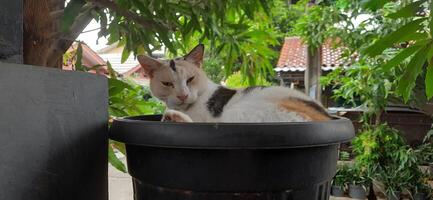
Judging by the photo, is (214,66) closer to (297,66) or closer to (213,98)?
(297,66)

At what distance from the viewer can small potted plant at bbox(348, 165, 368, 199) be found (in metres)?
2.95

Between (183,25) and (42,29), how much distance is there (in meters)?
0.35

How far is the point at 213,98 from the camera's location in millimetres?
801

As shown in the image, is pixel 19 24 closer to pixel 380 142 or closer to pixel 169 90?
pixel 169 90

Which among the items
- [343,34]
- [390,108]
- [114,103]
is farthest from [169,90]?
[390,108]

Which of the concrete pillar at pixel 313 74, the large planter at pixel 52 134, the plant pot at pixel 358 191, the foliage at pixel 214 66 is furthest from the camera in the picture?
the concrete pillar at pixel 313 74

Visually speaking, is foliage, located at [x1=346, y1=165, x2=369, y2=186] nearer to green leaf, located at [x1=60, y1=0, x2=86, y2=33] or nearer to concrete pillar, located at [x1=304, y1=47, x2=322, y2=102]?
concrete pillar, located at [x1=304, y1=47, x2=322, y2=102]

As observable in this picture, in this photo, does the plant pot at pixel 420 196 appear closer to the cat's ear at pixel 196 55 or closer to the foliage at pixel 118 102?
the foliage at pixel 118 102

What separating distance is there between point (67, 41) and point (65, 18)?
0.78 feet

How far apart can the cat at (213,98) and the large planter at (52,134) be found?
0.13 meters

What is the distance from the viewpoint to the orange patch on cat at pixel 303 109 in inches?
25.4

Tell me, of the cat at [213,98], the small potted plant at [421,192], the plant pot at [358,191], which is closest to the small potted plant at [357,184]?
the plant pot at [358,191]

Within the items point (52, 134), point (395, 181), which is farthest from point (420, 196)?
point (52, 134)

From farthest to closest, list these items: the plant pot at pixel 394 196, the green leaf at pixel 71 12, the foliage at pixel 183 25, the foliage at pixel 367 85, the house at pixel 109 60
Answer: the plant pot at pixel 394 196, the foliage at pixel 367 85, the house at pixel 109 60, the foliage at pixel 183 25, the green leaf at pixel 71 12
